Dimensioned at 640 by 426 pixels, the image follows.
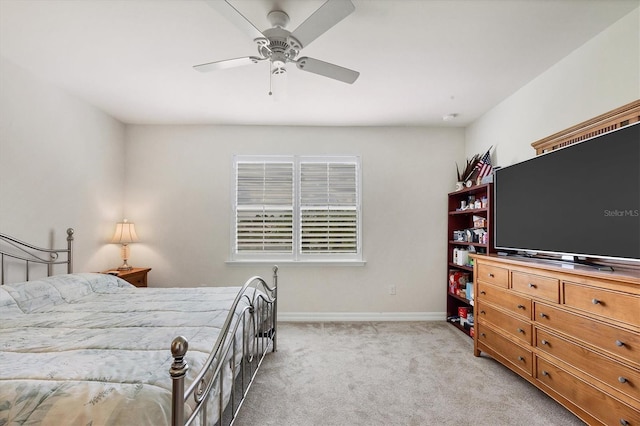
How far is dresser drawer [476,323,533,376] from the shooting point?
2367 millimetres

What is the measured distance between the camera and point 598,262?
7.20 feet

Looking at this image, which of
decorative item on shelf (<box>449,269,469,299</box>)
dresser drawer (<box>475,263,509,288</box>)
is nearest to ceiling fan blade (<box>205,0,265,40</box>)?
dresser drawer (<box>475,263,509,288</box>)

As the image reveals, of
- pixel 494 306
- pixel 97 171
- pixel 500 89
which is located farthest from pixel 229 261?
pixel 500 89

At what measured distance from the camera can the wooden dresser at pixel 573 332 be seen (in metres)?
1.67

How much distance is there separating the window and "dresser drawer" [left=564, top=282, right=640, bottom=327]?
2.55m

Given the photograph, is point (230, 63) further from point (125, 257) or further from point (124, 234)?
point (125, 257)

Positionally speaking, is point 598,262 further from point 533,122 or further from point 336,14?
point 336,14

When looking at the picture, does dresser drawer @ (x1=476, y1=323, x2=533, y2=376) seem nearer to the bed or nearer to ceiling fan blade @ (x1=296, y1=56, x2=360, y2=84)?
the bed

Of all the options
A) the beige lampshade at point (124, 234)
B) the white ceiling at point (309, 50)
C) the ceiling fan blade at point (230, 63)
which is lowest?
the beige lampshade at point (124, 234)

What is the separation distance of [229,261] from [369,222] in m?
1.92

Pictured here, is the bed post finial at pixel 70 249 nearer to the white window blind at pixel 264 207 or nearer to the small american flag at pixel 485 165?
the white window blind at pixel 264 207

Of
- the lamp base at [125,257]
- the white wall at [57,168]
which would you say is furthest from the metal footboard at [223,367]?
the white wall at [57,168]

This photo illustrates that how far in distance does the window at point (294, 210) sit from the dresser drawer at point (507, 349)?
1.75 m

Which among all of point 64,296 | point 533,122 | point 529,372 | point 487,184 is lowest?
point 529,372
